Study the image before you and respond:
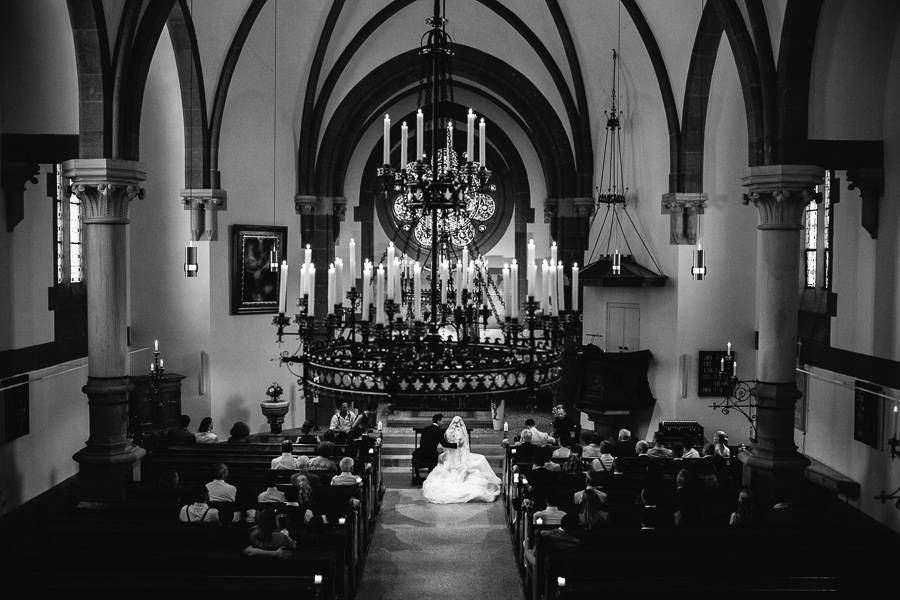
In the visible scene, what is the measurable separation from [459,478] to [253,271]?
655 cm

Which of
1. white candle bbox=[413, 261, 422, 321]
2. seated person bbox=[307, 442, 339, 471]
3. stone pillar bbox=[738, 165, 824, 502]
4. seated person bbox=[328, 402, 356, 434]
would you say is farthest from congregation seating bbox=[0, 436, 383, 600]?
seated person bbox=[328, 402, 356, 434]

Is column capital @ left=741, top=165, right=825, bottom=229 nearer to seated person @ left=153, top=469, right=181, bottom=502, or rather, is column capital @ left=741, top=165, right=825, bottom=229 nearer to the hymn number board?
the hymn number board

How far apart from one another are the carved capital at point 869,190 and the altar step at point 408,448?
8779 mm

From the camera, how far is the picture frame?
17078mm

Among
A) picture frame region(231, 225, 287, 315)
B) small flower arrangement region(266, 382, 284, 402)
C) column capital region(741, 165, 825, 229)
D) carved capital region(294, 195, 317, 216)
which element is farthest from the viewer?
carved capital region(294, 195, 317, 216)

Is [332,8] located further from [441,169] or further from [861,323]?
[441,169]

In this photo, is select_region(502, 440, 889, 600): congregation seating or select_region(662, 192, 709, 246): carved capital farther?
select_region(662, 192, 709, 246): carved capital

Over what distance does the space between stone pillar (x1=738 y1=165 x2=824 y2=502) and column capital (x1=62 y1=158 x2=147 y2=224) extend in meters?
7.77

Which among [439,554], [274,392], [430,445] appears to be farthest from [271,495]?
[274,392]

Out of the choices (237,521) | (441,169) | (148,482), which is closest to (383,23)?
(148,482)

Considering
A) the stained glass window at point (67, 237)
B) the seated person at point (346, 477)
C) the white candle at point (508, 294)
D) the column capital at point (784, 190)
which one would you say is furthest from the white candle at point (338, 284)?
the stained glass window at point (67, 237)

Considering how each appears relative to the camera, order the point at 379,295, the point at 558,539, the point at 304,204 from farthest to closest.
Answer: the point at 304,204 < the point at 558,539 < the point at 379,295

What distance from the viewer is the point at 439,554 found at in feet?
36.6

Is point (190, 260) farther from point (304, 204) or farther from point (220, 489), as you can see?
point (220, 489)
